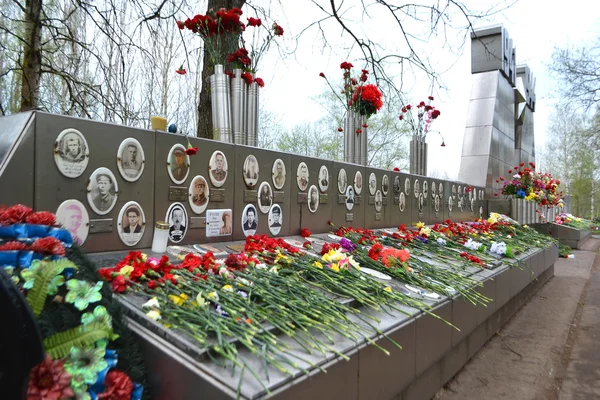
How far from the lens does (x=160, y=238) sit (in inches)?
90.4

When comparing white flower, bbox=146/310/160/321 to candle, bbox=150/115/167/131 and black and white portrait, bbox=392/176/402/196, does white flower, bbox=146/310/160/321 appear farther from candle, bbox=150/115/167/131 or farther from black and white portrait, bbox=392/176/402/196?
black and white portrait, bbox=392/176/402/196

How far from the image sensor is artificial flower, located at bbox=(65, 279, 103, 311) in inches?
48.6

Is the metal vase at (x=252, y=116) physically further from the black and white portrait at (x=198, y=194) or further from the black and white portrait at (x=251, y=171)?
the black and white portrait at (x=198, y=194)

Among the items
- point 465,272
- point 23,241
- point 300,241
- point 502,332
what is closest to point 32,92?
point 300,241

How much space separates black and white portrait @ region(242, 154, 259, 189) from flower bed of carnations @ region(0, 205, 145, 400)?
1657mm

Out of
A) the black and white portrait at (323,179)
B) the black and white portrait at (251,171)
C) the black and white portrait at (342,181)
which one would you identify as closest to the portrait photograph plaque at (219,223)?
the black and white portrait at (251,171)

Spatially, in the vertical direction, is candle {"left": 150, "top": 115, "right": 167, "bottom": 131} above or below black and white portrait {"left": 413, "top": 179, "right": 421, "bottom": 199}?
above

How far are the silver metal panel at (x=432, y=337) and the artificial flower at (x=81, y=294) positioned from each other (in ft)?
4.85

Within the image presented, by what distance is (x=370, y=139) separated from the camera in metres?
19.3

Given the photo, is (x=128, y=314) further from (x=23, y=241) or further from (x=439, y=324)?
(x=439, y=324)

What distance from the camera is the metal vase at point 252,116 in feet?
11.0

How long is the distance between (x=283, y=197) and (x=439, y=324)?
62.9 inches

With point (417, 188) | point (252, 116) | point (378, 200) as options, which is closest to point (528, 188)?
point (417, 188)

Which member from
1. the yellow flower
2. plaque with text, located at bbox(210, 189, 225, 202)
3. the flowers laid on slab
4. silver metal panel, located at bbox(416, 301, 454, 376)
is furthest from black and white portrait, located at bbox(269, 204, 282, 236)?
the flowers laid on slab
